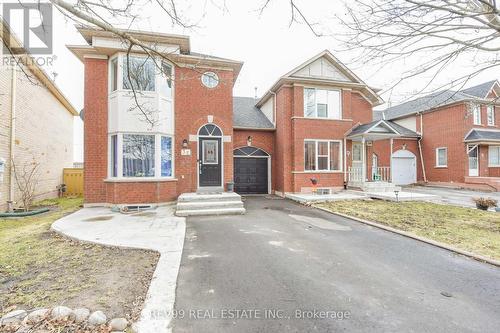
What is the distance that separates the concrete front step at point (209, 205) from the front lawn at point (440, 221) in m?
3.82

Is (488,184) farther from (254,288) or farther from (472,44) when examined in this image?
(254,288)

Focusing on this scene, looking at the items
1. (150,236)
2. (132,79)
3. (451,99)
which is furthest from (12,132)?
(451,99)

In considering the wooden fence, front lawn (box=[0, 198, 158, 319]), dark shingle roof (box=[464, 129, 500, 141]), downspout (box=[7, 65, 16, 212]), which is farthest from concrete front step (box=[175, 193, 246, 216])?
dark shingle roof (box=[464, 129, 500, 141])

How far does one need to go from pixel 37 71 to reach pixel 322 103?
1394cm

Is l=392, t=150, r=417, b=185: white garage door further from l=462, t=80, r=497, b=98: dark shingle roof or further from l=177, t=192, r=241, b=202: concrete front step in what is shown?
l=177, t=192, r=241, b=202: concrete front step

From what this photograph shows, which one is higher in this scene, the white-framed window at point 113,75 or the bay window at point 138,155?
the white-framed window at point 113,75

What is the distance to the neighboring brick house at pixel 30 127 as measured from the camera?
9109mm

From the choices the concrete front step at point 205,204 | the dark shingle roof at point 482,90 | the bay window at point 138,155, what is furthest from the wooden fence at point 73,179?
the dark shingle roof at point 482,90

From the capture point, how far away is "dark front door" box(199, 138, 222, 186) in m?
10.8

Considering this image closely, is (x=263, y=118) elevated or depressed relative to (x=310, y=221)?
elevated

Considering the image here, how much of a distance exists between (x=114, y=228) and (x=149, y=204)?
2986 mm

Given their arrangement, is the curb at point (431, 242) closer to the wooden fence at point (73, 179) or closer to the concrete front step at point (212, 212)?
the concrete front step at point (212, 212)

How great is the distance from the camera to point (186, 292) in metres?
3.19

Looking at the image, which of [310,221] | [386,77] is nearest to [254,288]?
[310,221]
